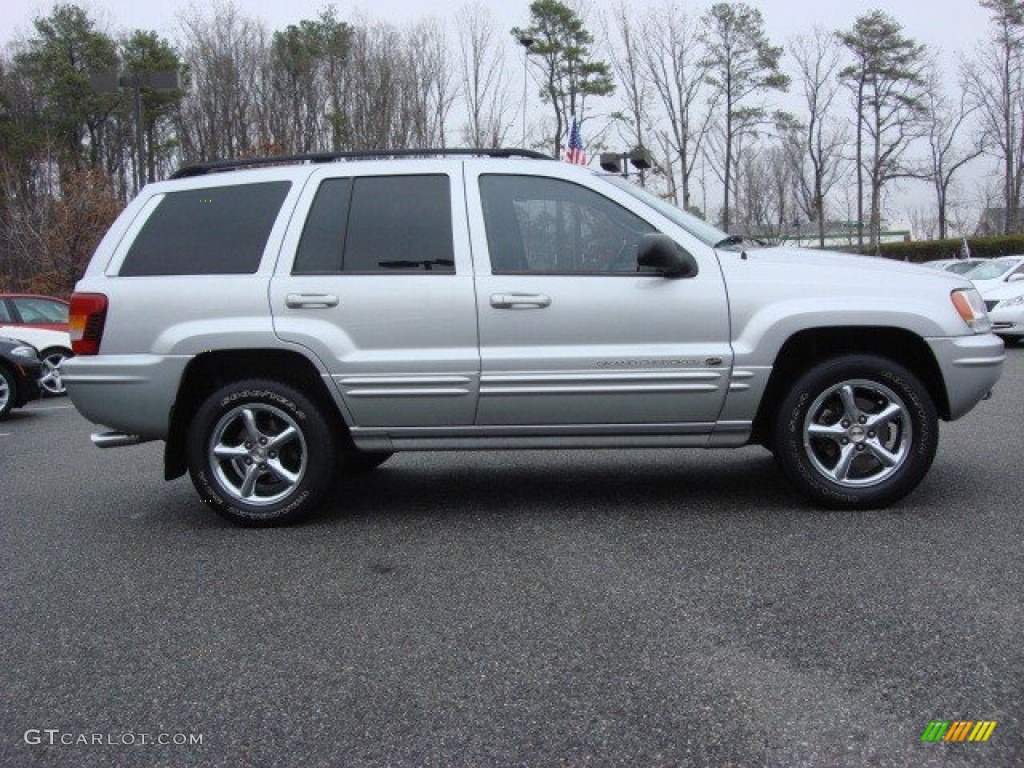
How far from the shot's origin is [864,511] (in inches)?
194

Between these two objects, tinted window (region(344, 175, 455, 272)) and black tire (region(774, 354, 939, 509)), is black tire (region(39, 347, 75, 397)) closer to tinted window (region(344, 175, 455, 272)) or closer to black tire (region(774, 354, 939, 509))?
tinted window (region(344, 175, 455, 272))

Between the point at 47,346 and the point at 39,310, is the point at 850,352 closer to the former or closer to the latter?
the point at 47,346

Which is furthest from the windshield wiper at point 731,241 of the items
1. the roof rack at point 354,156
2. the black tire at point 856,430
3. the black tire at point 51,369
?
the black tire at point 51,369

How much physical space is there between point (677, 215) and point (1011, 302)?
1207 cm

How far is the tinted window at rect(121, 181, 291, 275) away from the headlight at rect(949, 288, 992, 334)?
3.55m

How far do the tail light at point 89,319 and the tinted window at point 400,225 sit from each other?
1299mm

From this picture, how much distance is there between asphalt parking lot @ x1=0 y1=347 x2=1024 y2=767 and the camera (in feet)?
8.79

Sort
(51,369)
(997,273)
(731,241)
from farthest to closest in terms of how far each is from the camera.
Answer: (997,273) < (51,369) < (731,241)

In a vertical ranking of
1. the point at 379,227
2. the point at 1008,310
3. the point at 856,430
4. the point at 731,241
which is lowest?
the point at 856,430

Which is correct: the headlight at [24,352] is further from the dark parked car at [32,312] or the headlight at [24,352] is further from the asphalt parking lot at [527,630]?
the asphalt parking lot at [527,630]

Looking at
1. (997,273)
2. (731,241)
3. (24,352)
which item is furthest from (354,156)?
(997,273)

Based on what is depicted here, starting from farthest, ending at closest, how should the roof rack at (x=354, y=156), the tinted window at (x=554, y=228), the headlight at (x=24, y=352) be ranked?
1. the headlight at (x=24, y=352)
2. the roof rack at (x=354, y=156)
3. the tinted window at (x=554, y=228)

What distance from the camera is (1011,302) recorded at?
1507 centimetres

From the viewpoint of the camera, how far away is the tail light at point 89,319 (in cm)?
502
